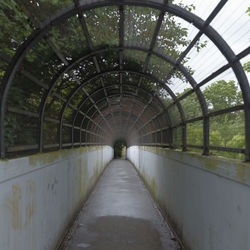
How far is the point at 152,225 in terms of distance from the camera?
6.95 meters

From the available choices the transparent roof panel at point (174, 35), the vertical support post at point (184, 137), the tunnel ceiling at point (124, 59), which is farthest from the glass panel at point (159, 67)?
the vertical support post at point (184, 137)

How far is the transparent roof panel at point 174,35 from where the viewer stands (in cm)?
422

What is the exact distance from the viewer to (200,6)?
361cm

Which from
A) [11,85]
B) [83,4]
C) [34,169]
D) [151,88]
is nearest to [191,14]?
[83,4]

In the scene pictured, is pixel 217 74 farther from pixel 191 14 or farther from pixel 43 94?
pixel 43 94

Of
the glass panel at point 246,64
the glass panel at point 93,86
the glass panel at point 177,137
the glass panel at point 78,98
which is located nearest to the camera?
the glass panel at point 246,64

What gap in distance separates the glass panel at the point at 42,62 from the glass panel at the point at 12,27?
26 centimetres

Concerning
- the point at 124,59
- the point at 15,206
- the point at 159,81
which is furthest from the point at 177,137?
the point at 15,206

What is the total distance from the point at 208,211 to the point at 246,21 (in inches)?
95.9

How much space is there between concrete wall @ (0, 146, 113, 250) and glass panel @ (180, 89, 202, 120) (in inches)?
107

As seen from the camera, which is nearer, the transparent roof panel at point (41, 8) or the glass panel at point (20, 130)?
the glass panel at point (20, 130)

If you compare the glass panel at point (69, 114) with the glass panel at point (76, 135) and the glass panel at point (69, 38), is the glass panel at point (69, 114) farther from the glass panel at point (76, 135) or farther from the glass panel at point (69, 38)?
the glass panel at point (69, 38)

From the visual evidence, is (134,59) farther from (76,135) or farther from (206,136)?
(76,135)

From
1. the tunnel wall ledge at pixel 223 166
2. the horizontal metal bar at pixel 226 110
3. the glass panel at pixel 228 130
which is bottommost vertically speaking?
the tunnel wall ledge at pixel 223 166
